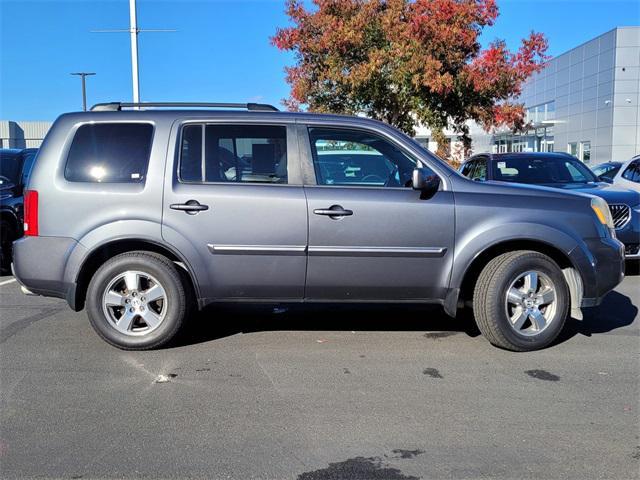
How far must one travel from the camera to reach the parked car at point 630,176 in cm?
965

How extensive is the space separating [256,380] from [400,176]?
6.85 feet

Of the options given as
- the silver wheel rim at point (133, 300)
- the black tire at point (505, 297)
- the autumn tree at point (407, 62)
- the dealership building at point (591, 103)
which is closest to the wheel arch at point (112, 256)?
the silver wheel rim at point (133, 300)

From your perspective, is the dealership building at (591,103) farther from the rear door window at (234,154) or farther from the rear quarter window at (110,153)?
the rear quarter window at (110,153)

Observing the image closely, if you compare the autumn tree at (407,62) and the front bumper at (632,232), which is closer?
the front bumper at (632,232)

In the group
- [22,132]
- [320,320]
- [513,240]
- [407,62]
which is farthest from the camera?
[22,132]

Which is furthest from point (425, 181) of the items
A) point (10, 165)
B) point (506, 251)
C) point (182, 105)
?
point (10, 165)

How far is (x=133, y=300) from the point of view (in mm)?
4910

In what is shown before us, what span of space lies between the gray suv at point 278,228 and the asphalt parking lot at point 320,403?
475 millimetres

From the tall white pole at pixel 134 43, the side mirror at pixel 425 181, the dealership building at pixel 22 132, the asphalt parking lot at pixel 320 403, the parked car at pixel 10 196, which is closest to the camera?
the asphalt parking lot at pixel 320 403

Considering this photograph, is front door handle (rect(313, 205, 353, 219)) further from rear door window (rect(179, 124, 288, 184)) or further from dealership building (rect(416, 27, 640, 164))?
dealership building (rect(416, 27, 640, 164))

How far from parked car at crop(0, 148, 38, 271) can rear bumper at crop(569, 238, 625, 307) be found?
24.6 ft

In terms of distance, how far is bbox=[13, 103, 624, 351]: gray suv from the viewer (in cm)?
478

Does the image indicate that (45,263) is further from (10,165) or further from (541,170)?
(541,170)

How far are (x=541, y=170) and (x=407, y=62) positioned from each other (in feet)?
11.6
